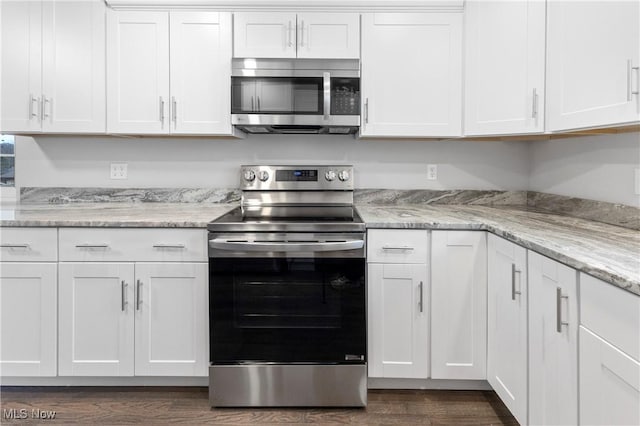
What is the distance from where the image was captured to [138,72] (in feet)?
8.52

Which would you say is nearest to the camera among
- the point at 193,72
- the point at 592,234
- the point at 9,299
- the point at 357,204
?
the point at 592,234

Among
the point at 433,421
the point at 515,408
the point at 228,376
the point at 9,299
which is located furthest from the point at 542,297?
the point at 9,299

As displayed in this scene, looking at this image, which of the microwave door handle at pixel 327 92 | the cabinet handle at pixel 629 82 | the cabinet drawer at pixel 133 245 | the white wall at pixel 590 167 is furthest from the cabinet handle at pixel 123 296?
the white wall at pixel 590 167

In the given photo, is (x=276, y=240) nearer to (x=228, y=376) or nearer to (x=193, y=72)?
(x=228, y=376)

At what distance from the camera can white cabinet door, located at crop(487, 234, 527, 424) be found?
1.79 m

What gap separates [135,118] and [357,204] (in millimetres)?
1388

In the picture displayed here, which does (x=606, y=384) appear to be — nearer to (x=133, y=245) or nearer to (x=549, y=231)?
(x=549, y=231)

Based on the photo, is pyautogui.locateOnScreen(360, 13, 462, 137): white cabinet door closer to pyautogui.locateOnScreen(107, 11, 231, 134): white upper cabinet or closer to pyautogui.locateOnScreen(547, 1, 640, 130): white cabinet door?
pyautogui.locateOnScreen(547, 1, 640, 130): white cabinet door

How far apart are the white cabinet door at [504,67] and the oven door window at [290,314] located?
100 centimetres

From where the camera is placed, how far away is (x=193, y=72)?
259 cm

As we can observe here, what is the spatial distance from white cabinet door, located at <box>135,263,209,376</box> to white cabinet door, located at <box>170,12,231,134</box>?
33.1 inches

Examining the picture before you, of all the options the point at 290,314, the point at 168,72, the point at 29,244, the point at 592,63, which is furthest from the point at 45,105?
the point at 592,63

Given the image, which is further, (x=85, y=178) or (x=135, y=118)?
(x=85, y=178)

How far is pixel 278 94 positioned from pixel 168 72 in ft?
2.08
